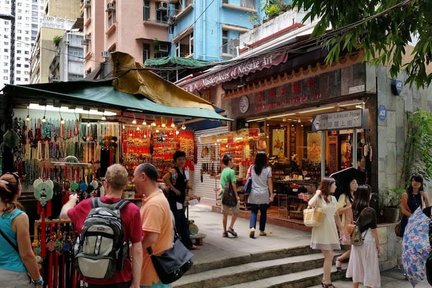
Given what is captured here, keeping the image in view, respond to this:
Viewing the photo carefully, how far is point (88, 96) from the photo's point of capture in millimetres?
6098

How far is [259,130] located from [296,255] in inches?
194

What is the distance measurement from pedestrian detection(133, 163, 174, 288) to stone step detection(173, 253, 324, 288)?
2.49 meters

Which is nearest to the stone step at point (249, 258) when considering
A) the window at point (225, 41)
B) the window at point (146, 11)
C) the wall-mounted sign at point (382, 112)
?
the wall-mounted sign at point (382, 112)

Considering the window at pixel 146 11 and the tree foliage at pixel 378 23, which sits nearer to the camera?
the tree foliage at pixel 378 23

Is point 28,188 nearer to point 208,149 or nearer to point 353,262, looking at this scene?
point 353,262

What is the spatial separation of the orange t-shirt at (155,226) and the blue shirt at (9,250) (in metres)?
1.09

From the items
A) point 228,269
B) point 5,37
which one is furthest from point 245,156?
point 5,37

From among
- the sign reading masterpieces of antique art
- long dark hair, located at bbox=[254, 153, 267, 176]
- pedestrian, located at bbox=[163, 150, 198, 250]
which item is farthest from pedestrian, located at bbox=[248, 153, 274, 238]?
the sign reading masterpieces of antique art

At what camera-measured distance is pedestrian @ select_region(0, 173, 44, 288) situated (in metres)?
3.40

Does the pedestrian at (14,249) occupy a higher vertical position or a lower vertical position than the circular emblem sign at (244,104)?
lower

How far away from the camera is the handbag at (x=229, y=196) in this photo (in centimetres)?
831

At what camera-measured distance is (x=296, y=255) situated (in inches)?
300

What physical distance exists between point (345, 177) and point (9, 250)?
6.13 meters

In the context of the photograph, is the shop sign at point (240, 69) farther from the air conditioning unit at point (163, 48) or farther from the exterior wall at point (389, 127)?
the air conditioning unit at point (163, 48)
